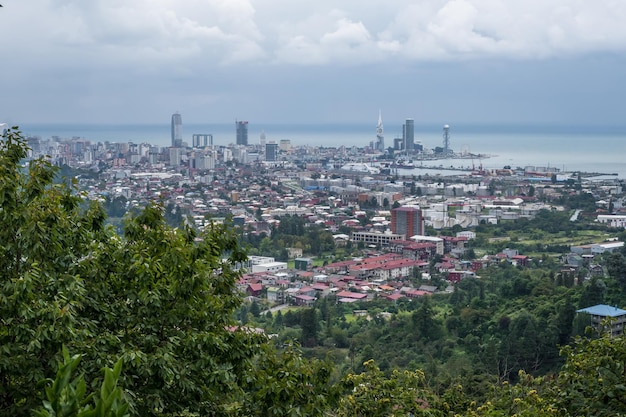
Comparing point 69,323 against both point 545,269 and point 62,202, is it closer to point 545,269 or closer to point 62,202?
point 62,202

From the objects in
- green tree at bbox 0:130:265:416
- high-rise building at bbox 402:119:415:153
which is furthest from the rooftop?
high-rise building at bbox 402:119:415:153

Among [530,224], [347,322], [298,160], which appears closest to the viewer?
[347,322]

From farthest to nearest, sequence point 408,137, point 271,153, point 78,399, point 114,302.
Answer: point 408,137
point 271,153
point 114,302
point 78,399

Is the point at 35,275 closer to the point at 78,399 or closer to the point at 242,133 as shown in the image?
the point at 78,399

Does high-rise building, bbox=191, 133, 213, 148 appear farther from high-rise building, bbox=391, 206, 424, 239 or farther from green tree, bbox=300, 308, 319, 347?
green tree, bbox=300, 308, 319, 347

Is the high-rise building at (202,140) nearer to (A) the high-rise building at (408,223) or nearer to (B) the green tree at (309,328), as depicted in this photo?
(A) the high-rise building at (408,223)

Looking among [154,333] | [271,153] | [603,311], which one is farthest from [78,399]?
[271,153]

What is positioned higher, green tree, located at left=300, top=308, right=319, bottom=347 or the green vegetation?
the green vegetation

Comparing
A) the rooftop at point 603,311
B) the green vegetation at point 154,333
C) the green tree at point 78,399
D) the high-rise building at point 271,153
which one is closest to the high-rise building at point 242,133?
the high-rise building at point 271,153

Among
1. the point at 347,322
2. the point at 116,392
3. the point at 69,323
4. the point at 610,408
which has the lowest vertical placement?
the point at 347,322

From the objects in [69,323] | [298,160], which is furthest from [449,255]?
[298,160]

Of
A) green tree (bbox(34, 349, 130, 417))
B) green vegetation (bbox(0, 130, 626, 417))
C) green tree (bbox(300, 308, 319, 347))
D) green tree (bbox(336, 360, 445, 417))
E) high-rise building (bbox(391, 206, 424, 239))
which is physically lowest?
green tree (bbox(300, 308, 319, 347))
